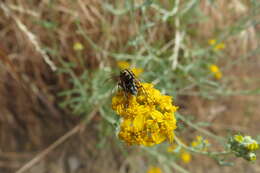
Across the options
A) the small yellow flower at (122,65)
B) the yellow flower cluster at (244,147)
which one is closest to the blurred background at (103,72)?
the small yellow flower at (122,65)

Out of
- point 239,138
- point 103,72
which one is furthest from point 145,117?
point 103,72

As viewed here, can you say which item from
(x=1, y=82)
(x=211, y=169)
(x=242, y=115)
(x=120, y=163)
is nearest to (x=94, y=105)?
(x=1, y=82)

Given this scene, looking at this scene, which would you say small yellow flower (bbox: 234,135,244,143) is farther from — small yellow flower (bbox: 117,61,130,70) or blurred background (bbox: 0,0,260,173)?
small yellow flower (bbox: 117,61,130,70)

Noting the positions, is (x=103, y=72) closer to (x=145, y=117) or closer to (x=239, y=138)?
(x=145, y=117)

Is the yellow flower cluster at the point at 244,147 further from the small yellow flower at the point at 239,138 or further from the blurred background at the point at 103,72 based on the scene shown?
the blurred background at the point at 103,72

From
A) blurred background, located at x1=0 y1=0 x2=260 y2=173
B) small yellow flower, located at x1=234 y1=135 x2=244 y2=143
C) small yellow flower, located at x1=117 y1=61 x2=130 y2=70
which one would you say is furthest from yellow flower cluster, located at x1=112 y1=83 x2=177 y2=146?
small yellow flower, located at x1=117 y1=61 x2=130 y2=70
